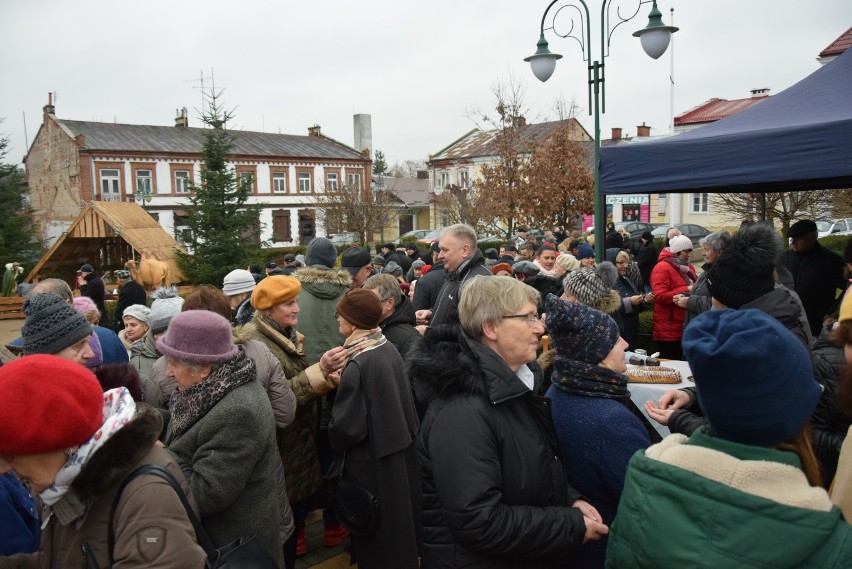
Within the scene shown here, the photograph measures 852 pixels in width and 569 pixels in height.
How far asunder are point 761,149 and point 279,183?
153ft

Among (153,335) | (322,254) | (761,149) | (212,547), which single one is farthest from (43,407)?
(761,149)

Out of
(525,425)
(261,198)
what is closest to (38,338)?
(525,425)

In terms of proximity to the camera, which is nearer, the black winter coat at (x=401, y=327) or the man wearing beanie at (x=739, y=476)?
the man wearing beanie at (x=739, y=476)

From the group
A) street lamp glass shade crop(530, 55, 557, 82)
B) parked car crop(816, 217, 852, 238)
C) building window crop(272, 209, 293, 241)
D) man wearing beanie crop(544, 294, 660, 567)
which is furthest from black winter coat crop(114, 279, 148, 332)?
building window crop(272, 209, 293, 241)

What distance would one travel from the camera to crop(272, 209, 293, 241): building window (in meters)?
Result: 48.4

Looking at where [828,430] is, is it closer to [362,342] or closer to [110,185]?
[362,342]

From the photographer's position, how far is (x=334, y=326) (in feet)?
16.1

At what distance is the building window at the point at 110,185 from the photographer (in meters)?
40.8

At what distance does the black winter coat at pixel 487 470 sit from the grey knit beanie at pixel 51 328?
201 cm

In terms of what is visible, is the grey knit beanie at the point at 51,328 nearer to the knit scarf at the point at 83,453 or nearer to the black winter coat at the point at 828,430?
the knit scarf at the point at 83,453

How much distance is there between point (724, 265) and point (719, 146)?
1653 mm

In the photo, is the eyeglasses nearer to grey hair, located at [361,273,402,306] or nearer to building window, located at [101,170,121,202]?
grey hair, located at [361,273,402,306]

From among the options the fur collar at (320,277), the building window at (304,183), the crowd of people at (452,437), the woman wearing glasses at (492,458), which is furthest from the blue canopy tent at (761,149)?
the building window at (304,183)

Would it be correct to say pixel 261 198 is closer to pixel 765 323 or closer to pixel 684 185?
pixel 684 185
